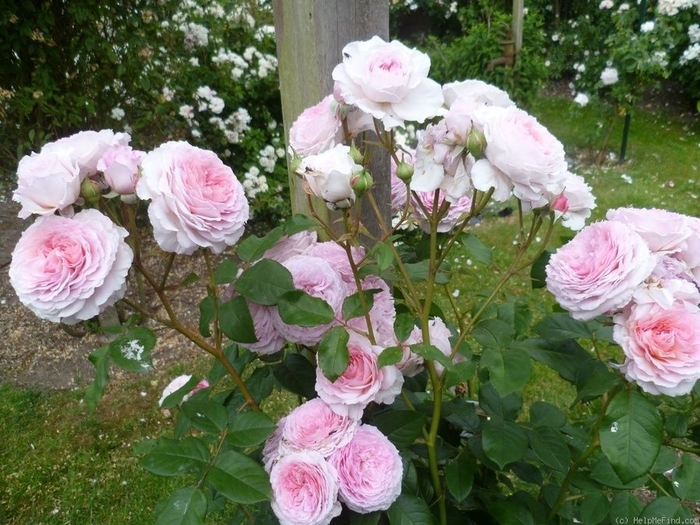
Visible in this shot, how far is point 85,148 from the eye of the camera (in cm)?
83

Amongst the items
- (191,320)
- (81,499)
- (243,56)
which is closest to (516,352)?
(81,499)

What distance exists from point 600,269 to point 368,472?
416 millimetres

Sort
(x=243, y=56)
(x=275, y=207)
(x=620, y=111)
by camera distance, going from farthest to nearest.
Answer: (x=620, y=111), (x=243, y=56), (x=275, y=207)

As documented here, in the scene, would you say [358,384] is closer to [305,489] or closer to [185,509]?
[305,489]

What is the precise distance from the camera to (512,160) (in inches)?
29.5

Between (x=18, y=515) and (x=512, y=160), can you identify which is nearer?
(x=512, y=160)

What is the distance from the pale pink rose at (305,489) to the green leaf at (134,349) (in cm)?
24

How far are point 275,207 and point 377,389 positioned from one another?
290cm

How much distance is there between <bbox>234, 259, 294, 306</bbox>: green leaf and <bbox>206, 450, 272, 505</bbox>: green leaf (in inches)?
8.6

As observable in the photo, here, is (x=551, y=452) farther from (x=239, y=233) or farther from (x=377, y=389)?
(x=239, y=233)

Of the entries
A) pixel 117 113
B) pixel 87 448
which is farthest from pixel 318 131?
pixel 117 113

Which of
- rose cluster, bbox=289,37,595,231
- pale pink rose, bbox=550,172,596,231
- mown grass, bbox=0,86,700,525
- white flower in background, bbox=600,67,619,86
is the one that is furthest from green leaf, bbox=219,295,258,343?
white flower in background, bbox=600,67,619,86

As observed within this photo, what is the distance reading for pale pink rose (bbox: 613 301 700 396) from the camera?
0.74 metres

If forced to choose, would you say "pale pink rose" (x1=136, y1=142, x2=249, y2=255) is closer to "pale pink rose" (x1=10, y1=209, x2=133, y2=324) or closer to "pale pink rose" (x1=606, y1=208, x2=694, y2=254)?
"pale pink rose" (x1=10, y1=209, x2=133, y2=324)
